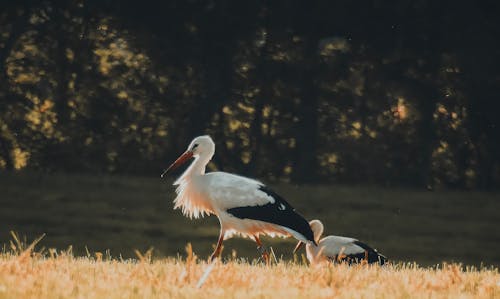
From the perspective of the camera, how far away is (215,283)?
6641 mm

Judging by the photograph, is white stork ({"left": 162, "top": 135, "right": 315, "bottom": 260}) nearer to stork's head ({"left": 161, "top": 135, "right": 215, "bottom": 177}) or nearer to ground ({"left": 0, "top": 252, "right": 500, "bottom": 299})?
stork's head ({"left": 161, "top": 135, "right": 215, "bottom": 177})

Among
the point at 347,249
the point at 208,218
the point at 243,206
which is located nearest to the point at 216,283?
the point at 243,206

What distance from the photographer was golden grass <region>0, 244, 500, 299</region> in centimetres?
612

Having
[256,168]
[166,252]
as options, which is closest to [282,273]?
[166,252]

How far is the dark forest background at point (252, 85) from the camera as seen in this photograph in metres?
21.0

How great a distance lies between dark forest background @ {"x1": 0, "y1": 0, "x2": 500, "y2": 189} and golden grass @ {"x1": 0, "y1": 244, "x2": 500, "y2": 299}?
529 inches

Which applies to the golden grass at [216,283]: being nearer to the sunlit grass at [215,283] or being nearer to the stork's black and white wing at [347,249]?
the sunlit grass at [215,283]

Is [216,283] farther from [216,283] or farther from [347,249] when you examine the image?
[347,249]

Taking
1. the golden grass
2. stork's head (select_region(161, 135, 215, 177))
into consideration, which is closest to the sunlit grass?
the golden grass

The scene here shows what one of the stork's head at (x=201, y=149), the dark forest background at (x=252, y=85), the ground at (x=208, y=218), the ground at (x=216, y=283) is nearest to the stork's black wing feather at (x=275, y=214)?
the stork's head at (x=201, y=149)

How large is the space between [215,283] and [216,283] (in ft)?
0.04

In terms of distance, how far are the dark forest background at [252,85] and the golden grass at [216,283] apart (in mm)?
13430

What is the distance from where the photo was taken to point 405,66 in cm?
2147

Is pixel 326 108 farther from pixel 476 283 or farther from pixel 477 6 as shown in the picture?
pixel 476 283
